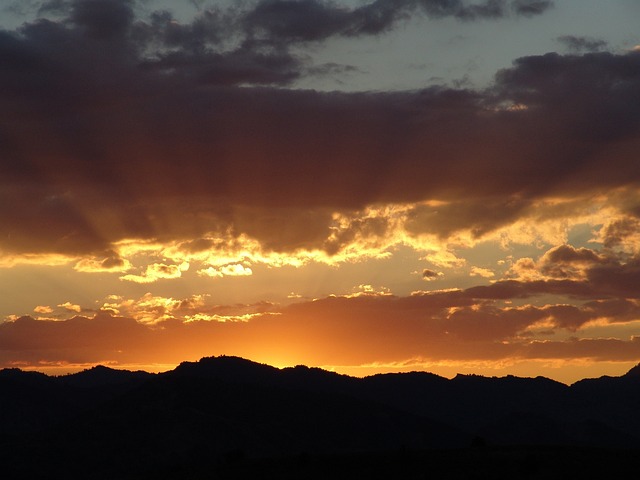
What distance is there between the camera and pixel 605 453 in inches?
4350

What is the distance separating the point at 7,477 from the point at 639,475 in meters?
139

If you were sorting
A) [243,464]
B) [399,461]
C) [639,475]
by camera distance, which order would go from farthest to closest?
[243,464] → [399,461] → [639,475]

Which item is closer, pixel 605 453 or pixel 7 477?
pixel 605 453

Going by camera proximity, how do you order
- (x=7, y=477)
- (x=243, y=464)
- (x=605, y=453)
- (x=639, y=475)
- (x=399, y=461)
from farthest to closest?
1. (x=7, y=477)
2. (x=243, y=464)
3. (x=399, y=461)
4. (x=605, y=453)
5. (x=639, y=475)

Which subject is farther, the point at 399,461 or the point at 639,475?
the point at 399,461

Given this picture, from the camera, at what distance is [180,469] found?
137250 millimetres

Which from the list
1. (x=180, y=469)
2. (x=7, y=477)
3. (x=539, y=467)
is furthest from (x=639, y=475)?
(x=7, y=477)

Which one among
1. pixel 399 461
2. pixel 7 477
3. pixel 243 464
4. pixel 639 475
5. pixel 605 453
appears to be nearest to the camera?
pixel 639 475

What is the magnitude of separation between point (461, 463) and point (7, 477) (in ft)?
384

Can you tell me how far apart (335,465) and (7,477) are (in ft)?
320

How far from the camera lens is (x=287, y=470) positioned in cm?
12331

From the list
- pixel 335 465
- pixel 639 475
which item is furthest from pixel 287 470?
pixel 639 475

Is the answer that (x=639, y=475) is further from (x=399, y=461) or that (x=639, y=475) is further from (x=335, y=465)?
(x=335, y=465)

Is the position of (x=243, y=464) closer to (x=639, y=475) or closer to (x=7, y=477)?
(x=639, y=475)
